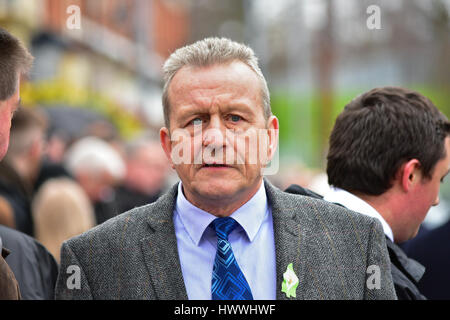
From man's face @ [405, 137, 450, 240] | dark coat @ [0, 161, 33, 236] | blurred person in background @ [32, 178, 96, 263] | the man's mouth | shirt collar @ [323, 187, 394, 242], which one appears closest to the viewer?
the man's mouth

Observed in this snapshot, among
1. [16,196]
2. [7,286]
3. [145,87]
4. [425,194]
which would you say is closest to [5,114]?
[7,286]

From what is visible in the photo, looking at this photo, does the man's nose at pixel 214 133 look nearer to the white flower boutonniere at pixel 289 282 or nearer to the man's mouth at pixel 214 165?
the man's mouth at pixel 214 165

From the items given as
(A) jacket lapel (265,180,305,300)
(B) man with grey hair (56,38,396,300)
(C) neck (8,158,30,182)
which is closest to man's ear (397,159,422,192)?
(B) man with grey hair (56,38,396,300)

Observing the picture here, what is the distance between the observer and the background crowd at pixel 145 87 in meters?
6.17

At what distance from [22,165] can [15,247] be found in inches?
127

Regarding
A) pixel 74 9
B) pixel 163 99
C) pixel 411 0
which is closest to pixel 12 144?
pixel 74 9

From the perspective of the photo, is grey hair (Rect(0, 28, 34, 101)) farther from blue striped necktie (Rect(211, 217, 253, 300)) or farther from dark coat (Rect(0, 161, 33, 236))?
dark coat (Rect(0, 161, 33, 236))

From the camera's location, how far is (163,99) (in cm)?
295

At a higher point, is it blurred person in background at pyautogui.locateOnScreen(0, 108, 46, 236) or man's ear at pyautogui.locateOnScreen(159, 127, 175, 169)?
man's ear at pyautogui.locateOnScreen(159, 127, 175, 169)

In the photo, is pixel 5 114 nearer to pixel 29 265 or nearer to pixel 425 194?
pixel 29 265

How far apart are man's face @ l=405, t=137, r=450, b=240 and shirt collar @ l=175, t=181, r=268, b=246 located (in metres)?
1.04

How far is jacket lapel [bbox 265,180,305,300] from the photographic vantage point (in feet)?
8.77

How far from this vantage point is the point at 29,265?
3.39 metres
